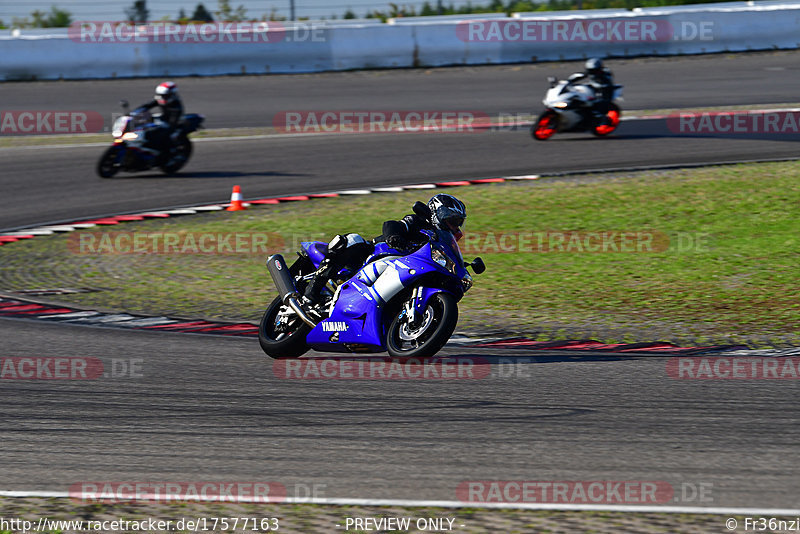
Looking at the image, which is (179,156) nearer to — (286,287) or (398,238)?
Answer: (286,287)

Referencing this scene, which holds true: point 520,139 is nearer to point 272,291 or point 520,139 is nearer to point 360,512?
point 272,291

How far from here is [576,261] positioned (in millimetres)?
11445

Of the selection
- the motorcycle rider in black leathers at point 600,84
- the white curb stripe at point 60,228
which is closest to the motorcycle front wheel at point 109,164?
the white curb stripe at point 60,228

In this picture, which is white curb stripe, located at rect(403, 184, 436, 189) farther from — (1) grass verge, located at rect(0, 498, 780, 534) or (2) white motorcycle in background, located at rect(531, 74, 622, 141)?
(1) grass verge, located at rect(0, 498, 780, 534)

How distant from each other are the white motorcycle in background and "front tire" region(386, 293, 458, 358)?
41.9ft

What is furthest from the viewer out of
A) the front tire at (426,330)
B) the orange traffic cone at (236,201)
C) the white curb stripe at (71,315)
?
the orange traffic cone at (236,201)

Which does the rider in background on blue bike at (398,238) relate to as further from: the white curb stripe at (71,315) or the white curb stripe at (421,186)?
the white curb stripe at (421,186)

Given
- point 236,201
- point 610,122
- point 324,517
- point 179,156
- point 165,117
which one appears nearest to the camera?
point 324,517

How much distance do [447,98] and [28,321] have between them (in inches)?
625

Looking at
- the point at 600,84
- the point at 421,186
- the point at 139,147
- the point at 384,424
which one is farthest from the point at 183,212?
the point at 384,424

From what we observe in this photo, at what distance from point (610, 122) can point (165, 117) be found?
25.8 ft

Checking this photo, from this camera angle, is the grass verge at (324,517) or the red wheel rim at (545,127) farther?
the red wheel rim at (545,127)

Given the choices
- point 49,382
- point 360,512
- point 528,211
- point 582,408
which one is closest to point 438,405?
point 582,408

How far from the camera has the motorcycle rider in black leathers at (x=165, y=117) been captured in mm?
17109
